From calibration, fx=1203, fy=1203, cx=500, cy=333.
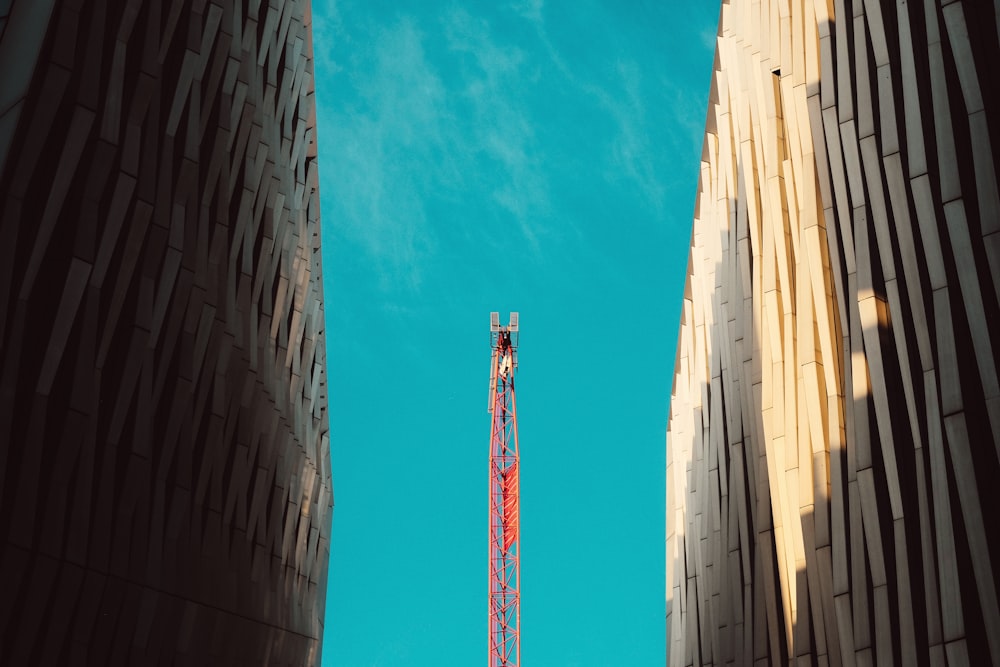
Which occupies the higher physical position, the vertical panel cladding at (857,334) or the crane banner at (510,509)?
the crane banner at (510,509)

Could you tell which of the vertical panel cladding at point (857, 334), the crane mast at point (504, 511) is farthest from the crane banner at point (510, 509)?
the vertical panel cladding at point (857, 334)

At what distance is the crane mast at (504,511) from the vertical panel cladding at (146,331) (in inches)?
1482

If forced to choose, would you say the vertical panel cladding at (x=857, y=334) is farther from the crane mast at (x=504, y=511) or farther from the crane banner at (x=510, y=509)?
the crane banner at (x=510, y=509)

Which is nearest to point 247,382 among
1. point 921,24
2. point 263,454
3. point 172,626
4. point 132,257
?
point 263,454

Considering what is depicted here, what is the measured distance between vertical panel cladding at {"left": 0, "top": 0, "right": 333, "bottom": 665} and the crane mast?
1482 inches

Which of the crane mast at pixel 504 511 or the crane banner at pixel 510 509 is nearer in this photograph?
the crane mast at pixel 504 511

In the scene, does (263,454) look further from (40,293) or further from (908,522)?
(908,522)

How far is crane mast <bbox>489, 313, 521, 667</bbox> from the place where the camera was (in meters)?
71.4

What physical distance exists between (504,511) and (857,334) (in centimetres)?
5426

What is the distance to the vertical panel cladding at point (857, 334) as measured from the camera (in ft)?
58.1

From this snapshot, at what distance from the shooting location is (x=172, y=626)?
2388 cm

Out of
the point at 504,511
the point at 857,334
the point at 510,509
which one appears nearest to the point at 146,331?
the point at 857,334

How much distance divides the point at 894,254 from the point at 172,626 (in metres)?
15.4

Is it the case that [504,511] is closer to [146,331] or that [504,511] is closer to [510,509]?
[510,509]
